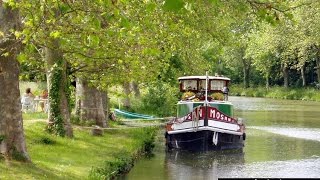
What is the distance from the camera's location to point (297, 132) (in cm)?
3188

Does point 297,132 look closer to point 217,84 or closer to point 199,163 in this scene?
point 217,84

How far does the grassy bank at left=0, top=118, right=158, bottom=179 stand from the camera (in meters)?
13.2

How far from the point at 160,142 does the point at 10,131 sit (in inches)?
590

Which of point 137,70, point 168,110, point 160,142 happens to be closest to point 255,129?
point 168,110

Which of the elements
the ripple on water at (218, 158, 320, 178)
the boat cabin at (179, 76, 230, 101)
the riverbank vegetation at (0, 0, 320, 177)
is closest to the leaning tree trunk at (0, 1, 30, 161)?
the riverbank vegetation at (0, 0, 320, 177)

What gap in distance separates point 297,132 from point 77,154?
1778 centimetres

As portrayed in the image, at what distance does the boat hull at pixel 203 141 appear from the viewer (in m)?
25.3

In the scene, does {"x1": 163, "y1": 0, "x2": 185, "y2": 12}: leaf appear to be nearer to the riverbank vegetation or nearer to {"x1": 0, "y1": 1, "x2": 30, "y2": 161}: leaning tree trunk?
the riverbank vegetation

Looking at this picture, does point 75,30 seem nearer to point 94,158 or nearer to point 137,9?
point 137,9

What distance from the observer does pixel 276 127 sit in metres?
34.8

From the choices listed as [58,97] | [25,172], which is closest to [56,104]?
[58,97]

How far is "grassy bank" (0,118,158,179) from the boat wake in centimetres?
948

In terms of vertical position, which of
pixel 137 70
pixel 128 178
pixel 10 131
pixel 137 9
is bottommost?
pixel 128 178

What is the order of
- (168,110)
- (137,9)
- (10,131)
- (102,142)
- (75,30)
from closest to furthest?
(75,30) < (10,131) < (137,9) < (102,142) < (168,110)
